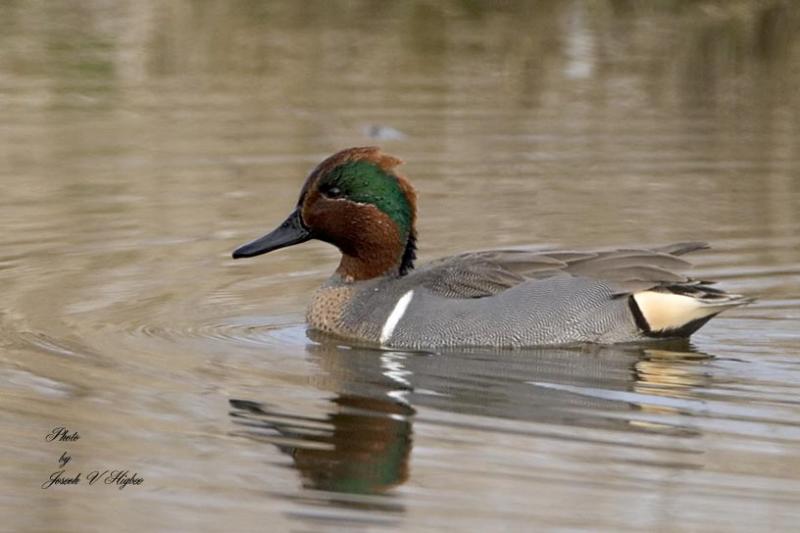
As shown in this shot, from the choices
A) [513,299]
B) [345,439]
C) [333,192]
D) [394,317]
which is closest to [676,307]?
[513,299]

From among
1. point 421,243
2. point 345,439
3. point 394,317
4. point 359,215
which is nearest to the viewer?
point 345,439

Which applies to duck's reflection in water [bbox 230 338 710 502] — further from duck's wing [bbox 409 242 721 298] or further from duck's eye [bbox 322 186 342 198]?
duck's eye [bbox 322 186 342 198]

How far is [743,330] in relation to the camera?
8.04 m

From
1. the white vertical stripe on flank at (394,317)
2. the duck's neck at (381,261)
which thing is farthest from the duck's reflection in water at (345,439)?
the duck's neck at (381,261)

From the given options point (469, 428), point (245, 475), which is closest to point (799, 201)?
point (469, 428)

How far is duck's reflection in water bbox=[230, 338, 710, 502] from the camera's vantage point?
5941 millimetres

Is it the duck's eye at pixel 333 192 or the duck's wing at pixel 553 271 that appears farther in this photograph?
the duck's eye at pixel 333 192

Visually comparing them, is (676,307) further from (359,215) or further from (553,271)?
(359,215)

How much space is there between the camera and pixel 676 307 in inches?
306

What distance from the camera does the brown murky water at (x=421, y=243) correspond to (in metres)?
5.59

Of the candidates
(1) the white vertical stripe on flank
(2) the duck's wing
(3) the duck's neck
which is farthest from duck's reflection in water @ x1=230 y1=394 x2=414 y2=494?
(3) the duck's neck

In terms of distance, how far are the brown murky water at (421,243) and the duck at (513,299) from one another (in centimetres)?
16

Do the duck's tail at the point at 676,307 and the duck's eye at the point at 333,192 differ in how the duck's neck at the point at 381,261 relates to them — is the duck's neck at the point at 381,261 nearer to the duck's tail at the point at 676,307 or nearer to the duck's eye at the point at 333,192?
the duck's eye at the point at 333,192

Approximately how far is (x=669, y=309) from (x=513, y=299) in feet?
2.29
